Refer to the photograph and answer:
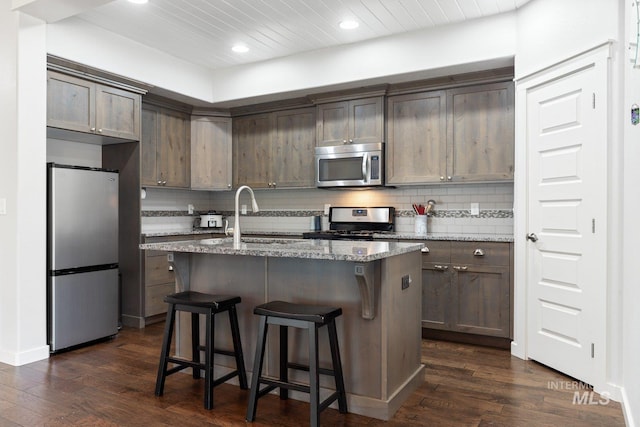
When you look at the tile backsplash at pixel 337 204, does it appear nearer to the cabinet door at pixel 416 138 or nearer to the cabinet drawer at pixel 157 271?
the cabinet door at pixel 416 138

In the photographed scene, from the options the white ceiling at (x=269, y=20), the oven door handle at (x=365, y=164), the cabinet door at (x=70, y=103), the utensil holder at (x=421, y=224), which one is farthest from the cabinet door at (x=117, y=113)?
the utensil holder at (x=421, y=224)

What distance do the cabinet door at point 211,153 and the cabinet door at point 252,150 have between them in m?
0.10

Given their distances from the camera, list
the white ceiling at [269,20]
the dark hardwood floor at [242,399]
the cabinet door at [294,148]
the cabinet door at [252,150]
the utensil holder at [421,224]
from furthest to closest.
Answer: the cabinet door at [252,150] → the cabinet door at [294,148] → the utensil holder at [421,224] → the white ceiling at [269,20] → the dark hardwood floor at [242,399]

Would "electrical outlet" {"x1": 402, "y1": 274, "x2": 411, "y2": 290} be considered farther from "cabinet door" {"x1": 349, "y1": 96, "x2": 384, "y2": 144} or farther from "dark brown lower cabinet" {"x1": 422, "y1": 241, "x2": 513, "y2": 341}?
"cabinet door" {"x1": 349, "y1": 96, "x2": 384, "y2": 144}

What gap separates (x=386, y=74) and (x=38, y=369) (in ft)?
12.5

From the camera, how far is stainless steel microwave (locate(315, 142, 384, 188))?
471 cm

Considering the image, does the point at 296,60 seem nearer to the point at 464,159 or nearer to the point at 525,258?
the point at 464,159

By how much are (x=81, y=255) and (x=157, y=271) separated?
983 millimetres

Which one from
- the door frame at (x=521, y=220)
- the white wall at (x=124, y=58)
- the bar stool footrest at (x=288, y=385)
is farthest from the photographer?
the white wall at (x=124, y=58)

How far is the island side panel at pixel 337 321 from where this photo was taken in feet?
8.50

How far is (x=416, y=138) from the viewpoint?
4.57 meters

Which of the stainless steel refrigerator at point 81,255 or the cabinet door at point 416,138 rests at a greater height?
the cabinet door at point 416,138

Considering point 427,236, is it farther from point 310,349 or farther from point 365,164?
point 310,349

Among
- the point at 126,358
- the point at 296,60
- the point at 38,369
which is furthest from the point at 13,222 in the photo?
the point at 296,60
